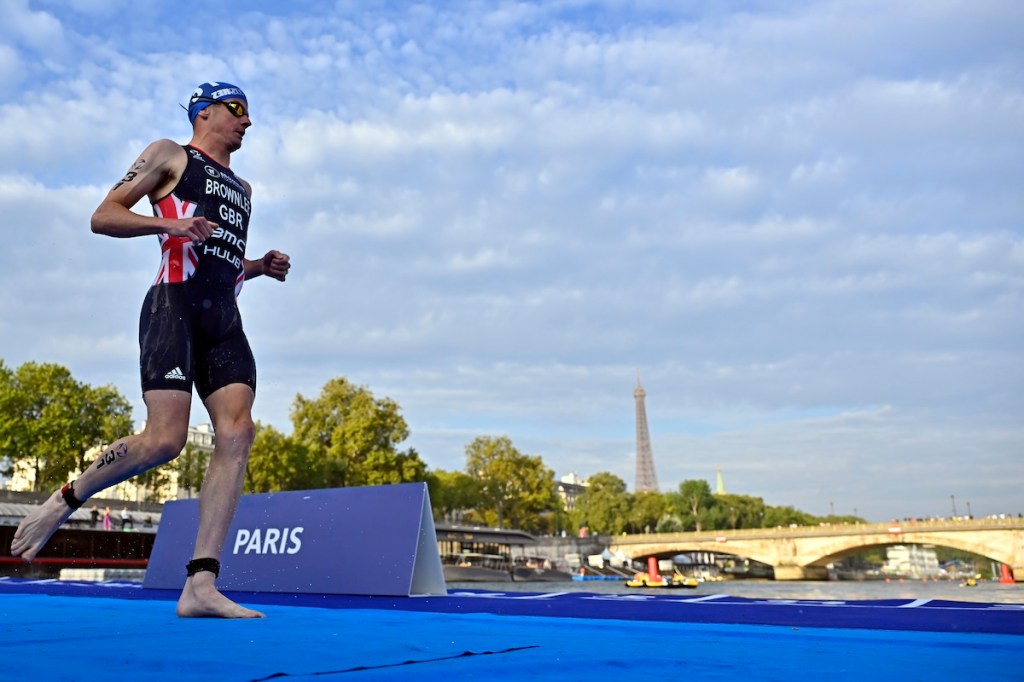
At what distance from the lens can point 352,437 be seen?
53.8 m

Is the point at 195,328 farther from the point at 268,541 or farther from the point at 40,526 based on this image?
the point at 268,541

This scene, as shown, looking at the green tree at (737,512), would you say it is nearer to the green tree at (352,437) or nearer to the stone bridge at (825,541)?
the stone bridge at (825,541)

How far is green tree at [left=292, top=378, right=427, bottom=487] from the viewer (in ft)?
173

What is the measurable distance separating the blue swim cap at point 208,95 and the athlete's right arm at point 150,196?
1.25ft

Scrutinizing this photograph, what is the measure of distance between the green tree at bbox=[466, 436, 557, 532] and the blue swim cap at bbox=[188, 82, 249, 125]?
6872 centimetres

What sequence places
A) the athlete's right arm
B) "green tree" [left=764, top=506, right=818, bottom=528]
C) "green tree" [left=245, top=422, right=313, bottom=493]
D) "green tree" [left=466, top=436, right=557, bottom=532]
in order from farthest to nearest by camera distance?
"green tree" [left=764, top=506, right=818, bottom=528] < "green tree" [left=466, top=436, right=557, bottom=532] < "green tree" [left=245, top=422, right=313, bottom=493] < the athlete's right arm

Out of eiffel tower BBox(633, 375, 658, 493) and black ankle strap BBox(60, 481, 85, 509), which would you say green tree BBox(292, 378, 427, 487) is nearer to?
black ankle strap BBox(60, 481, 85, 509)

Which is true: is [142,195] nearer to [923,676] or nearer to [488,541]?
[923,676]

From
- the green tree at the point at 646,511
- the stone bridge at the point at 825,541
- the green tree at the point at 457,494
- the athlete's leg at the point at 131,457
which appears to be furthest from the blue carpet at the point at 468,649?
the green tree at the point at 646,511

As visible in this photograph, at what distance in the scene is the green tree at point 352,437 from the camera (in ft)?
173

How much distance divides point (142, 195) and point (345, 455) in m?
51.7

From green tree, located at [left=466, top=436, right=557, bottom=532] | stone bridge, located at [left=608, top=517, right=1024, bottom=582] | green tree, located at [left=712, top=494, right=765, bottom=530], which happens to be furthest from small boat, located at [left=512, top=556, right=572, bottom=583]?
green tree, located at [left=712, top=494, right=765, bottom=530]

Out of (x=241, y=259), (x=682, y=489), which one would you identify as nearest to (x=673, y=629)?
(x=241, y=259)

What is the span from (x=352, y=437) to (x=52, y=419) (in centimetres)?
1813
